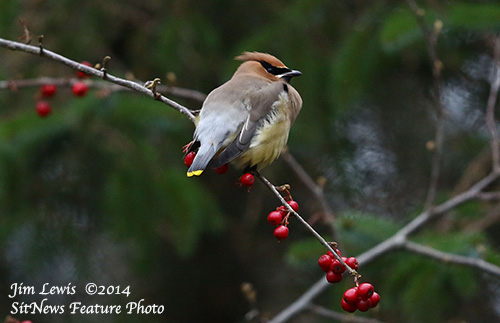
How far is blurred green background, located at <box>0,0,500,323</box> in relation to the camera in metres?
4.16

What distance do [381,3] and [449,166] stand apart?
1.81 meters

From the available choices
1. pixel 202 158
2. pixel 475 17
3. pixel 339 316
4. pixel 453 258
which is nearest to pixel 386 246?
pixel 453 258

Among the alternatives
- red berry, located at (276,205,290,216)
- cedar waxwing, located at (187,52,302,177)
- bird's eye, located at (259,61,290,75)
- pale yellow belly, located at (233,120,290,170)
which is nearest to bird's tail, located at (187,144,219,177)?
cedar waxwing, located at (187,52,302,177)

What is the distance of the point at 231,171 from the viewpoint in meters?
5.78

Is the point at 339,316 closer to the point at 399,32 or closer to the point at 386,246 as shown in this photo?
the point at 386,246

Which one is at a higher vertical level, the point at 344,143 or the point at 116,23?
the point at 116,23

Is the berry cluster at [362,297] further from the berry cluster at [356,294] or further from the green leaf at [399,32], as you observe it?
the green leaf at [399,32]

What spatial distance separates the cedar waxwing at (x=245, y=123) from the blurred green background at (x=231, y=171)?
90cm

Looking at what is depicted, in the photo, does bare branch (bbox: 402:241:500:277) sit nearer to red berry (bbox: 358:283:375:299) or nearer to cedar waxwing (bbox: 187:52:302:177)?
cedar waxwing (bbox: 187:52:302:177)

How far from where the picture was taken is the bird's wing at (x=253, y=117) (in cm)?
288

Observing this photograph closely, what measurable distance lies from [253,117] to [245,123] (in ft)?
0.18

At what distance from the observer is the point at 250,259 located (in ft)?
19.8

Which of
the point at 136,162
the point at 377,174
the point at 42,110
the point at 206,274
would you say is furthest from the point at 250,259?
the point at 42,110

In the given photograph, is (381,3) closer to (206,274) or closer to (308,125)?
(308,125)
